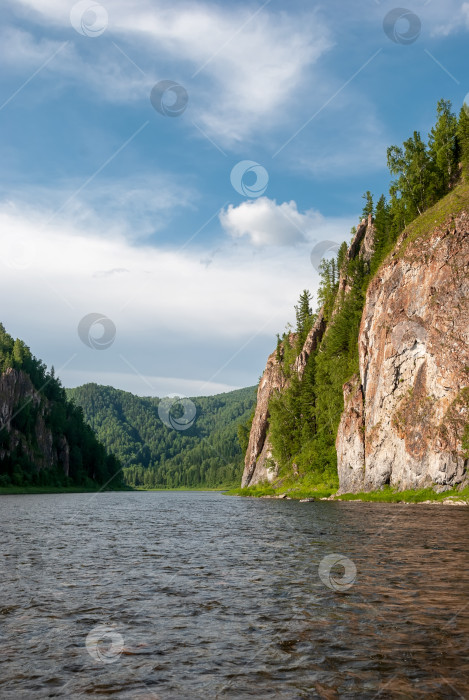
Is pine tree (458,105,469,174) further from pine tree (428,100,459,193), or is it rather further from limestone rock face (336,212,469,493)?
limestone rock face (336,212,469,493)

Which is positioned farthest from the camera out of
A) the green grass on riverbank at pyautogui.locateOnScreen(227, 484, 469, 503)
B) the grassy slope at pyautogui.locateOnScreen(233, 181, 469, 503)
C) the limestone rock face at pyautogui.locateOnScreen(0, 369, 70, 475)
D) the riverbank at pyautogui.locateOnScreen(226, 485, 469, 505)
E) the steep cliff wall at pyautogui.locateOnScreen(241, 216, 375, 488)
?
Result: the limestone rock face at pyautogui.locateOnScreen(0, 369, 70, 475)

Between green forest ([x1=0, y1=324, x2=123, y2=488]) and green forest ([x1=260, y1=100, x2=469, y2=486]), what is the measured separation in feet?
239

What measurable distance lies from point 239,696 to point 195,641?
10.1 feet

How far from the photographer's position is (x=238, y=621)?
42.4ft

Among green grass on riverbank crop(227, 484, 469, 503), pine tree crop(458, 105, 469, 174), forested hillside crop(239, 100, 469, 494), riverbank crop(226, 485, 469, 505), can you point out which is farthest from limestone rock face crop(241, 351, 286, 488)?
pine tree crop(458, 105, 469, 174)

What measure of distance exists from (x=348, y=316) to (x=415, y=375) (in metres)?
31.9

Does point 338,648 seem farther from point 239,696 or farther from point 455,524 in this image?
point 455,524

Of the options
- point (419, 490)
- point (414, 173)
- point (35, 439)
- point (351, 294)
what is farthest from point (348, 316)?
point (35, 439)

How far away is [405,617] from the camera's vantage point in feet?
42.1

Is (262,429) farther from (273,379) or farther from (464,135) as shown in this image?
(464,135)

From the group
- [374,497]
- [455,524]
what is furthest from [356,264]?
[455,524]

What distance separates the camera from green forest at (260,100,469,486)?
89375 millimetres

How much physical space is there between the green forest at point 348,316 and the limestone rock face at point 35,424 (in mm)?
78224

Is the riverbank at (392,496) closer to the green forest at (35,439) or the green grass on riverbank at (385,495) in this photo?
the green grass on riverbank at (385,495)
